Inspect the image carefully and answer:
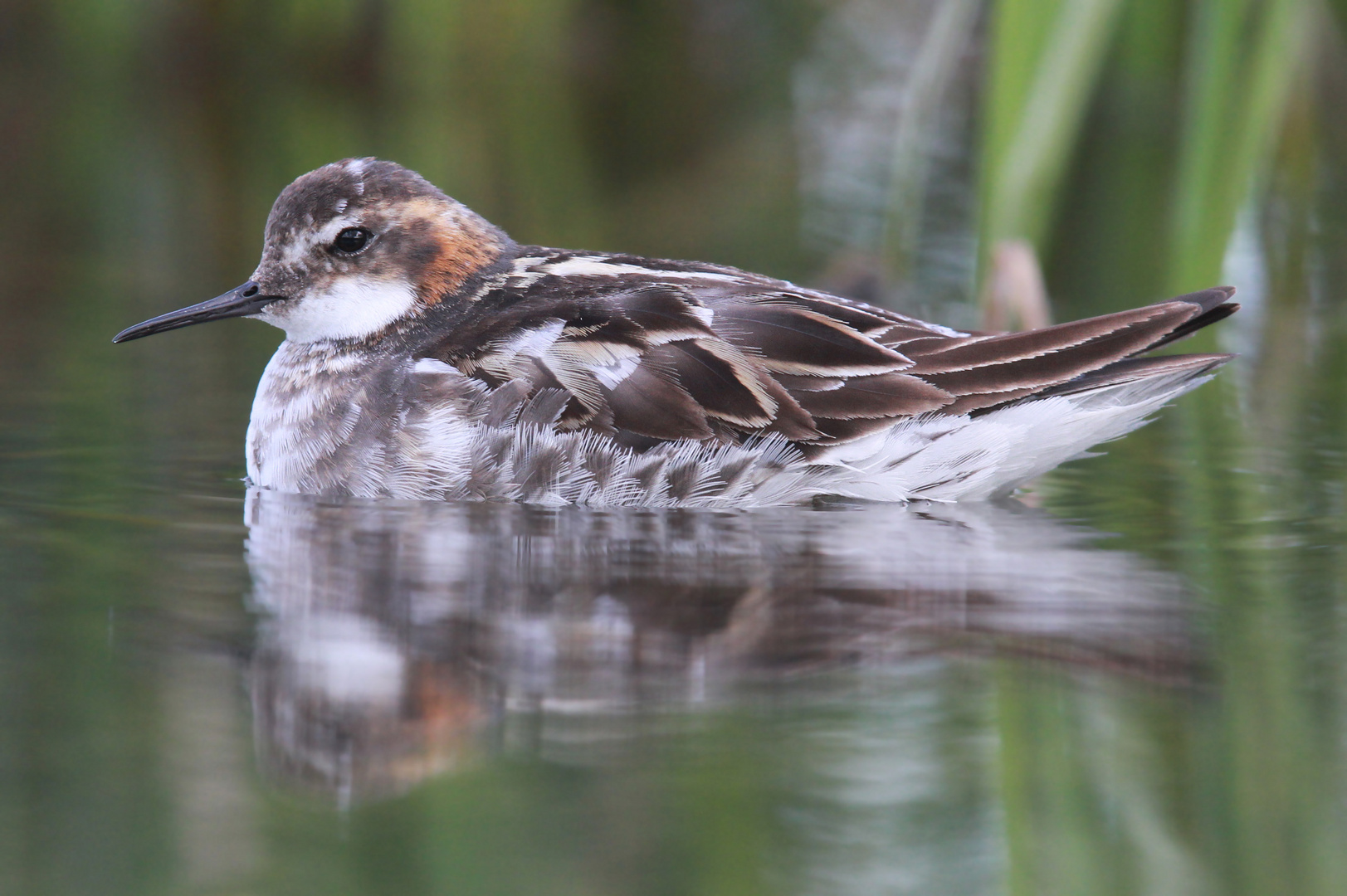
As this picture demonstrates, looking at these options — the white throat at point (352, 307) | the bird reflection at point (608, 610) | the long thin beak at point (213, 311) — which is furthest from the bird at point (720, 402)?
the long thin beak at point (213, 311)

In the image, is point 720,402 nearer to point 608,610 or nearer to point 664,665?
point 608,610

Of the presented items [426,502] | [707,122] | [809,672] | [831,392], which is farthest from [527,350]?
[707,122]

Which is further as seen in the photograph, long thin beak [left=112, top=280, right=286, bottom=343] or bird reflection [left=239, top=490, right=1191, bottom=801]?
long thin beak [left=112, top=280, right=286, bottom=343]

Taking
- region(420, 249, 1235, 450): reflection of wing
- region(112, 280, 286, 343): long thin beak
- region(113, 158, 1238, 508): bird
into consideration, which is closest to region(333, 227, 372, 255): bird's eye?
region(112, 280, 286, 343): long thin beak

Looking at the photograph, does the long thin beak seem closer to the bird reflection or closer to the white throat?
the white throat

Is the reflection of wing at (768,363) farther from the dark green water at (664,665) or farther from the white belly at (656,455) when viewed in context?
the dark green water at (664,665)

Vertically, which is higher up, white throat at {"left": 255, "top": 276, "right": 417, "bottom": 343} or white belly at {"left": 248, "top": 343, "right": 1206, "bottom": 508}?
white throat at {"left": 255, "top": 276, "right": 417, "bottom": 343}

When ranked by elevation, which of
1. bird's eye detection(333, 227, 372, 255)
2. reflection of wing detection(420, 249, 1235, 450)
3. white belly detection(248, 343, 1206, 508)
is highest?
bird's eye detection(333, 227, 372, 255)
